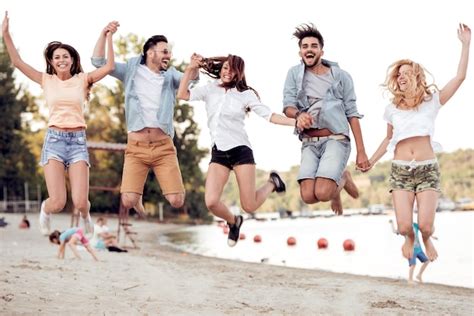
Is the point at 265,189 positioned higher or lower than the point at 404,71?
lower

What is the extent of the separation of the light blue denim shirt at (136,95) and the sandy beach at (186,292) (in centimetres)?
798

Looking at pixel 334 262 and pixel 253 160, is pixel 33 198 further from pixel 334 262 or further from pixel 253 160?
pixel 253 160

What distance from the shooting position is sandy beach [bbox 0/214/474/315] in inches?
741

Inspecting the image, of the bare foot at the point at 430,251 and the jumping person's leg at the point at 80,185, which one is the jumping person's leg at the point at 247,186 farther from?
the bare foot at the point at 430,251

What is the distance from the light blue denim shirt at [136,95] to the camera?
32.0 ft

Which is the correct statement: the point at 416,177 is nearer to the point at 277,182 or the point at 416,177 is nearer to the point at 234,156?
the point at 277,182

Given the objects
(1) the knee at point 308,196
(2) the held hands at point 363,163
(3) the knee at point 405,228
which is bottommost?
(3) the knee at point 405,228

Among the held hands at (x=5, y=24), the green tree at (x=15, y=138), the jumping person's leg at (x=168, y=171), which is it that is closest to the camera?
the held hands at (x=5, y=24)

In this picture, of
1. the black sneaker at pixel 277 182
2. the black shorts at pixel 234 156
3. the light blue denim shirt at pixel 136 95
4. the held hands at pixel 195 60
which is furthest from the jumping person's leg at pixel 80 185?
the black sneaker at pixel 277 182

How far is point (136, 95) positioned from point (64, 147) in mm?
1214

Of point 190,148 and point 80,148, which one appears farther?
point 190,148

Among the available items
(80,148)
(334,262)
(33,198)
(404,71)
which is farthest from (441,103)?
(33,198)

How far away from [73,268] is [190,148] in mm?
35753

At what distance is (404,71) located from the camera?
9.32 m
